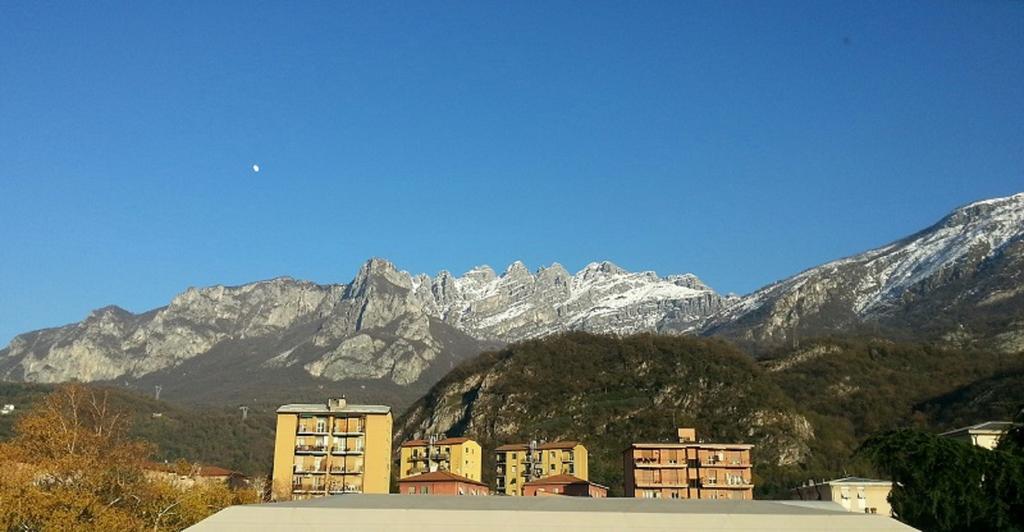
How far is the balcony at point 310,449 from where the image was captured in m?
94.7

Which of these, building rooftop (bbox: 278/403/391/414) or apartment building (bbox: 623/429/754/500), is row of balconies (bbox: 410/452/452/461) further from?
apartment building (bbox: 623/429/754/500)

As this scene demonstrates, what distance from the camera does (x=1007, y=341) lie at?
183 meters

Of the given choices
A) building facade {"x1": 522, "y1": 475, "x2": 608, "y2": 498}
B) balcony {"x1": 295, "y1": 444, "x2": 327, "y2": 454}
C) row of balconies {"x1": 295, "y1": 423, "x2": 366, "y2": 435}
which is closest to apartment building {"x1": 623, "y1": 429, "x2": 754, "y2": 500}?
building facade {"x1": 522, "y1": 475, "x2": 608, "y2": 498}

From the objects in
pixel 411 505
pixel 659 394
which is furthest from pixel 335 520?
pixel 659 394

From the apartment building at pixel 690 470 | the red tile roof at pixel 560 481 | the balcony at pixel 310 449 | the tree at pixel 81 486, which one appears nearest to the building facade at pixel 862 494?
the apartment building at pixel 690 470

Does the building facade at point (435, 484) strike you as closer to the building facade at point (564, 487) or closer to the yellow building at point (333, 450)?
the yellow building at point (333, 450)

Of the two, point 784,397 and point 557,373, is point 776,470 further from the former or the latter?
point 557,373

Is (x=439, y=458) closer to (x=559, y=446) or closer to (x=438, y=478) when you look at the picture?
(x=559, y=446)

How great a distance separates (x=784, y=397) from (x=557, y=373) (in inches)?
1665

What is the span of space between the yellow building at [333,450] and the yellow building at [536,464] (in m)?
28.5

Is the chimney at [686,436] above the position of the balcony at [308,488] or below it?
above

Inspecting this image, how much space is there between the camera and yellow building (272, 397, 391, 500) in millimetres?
93250

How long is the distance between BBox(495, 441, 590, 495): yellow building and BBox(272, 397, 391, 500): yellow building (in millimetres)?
28460

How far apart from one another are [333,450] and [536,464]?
113 ft
